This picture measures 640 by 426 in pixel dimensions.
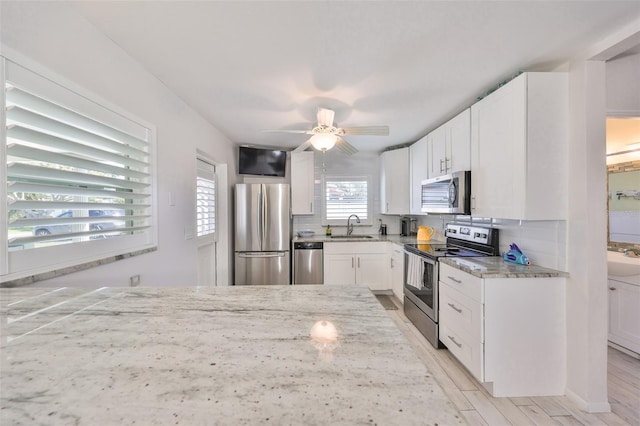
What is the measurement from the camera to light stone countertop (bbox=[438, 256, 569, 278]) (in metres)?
1.77

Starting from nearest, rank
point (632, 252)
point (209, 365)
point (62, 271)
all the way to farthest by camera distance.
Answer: point (209, 365) → point (62, 271) → point (632, 252)

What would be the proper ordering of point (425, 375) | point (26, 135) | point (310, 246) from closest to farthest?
point (425, 375)
point (26, 135)
point (310, 246)

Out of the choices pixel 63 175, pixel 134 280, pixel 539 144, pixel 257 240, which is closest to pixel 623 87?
pixel 539 144

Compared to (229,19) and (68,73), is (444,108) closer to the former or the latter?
(229,19)

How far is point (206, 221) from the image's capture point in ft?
10.3

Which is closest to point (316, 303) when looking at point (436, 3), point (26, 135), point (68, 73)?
point (26, 135)

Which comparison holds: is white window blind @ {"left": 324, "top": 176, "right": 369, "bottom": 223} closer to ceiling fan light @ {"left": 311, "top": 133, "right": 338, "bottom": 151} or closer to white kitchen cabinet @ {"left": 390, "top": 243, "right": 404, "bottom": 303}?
white kitchen cabinet @ {"left": 390, "top": 243, "right": 404, "bottom": 303}

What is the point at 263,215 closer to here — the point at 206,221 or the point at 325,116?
the point at 206,221

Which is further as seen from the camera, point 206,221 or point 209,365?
point 206,221

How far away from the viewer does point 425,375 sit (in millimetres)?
510

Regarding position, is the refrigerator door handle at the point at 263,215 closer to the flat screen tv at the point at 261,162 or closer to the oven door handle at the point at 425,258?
the flat screen tv at the point at 261,162

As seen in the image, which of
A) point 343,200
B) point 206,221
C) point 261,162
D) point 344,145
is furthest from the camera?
point 343,200

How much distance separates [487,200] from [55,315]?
257 centimetres

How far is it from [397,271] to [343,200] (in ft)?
4.90
